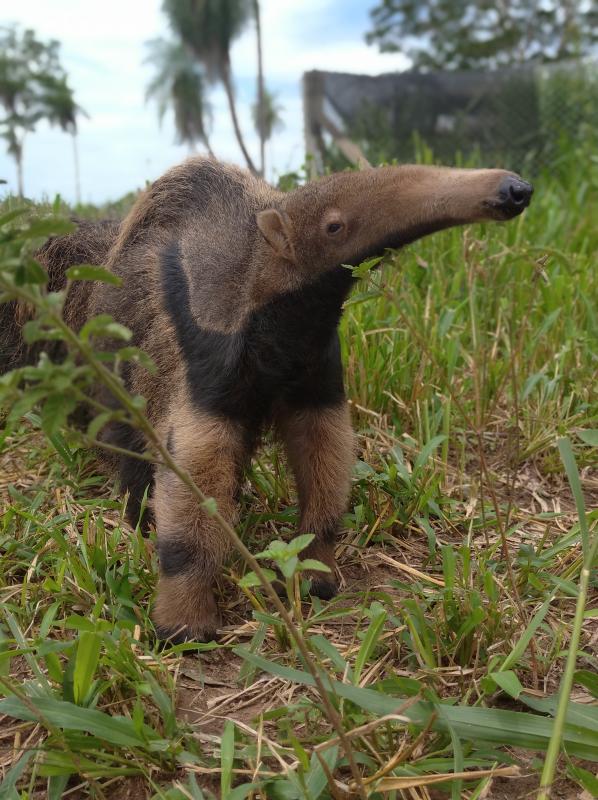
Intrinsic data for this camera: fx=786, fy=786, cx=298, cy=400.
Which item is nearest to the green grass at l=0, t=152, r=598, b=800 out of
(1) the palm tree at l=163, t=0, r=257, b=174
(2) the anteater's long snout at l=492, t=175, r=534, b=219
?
(2) the anteater's long snout at l=492, t=175, r=534, b=219

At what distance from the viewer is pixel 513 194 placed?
220 cm

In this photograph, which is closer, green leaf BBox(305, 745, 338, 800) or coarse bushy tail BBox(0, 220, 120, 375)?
green leaf BBox(305, 745, 338, 800)

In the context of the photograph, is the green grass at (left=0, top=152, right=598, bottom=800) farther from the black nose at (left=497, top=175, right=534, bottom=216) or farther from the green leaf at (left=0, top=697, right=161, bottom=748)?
the black nose at (left=497, top=175, right=534, bottom=216)

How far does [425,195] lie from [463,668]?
140 centimetres

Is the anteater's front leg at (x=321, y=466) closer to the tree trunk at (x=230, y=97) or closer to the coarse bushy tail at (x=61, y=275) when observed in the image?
the coarse bushy tail at (x=61, y=275)

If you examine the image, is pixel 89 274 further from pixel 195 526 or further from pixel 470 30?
pixel 470 30

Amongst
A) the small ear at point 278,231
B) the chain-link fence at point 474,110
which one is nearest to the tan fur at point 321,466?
the small ear at point 278,231

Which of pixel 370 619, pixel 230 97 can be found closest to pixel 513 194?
pixel 370 619

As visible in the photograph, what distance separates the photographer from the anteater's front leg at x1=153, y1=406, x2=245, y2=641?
2.58 meters

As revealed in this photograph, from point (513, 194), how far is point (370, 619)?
4.73ft

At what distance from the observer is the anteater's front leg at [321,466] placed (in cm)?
285

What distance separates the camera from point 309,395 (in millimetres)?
2789

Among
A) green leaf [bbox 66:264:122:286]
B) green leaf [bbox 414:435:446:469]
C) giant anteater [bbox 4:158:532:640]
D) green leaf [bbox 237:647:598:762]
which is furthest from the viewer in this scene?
green leaf [bbox 414:435:446:469]

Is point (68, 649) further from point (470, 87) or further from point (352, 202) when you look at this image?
point (470, 87)
